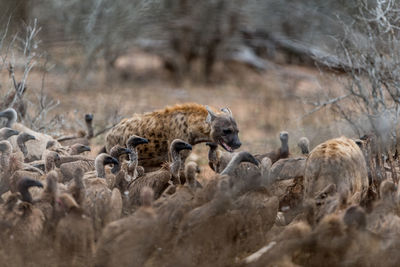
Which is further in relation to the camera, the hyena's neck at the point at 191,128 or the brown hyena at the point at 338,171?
the hyena's neck at the point at 191,128

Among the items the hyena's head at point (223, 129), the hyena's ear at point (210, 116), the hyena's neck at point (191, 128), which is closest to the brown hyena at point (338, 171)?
the hyena's head at point (223, 129)

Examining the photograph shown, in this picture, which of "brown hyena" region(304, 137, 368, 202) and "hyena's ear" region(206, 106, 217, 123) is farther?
"hyena's ear" region(206, 106, 217, 123)

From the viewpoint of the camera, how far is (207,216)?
4730mm

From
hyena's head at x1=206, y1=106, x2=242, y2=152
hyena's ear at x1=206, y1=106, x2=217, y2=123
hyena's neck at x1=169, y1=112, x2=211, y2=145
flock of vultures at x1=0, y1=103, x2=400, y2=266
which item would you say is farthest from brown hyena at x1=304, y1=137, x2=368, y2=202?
hyena's neck at x1=169, y1=112, x2=211, y2=145

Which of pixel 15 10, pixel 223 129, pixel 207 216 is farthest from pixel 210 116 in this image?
pixel 15 10

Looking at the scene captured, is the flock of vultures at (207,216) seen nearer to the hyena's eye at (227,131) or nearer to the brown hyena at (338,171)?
the brown hyena at (338,171)

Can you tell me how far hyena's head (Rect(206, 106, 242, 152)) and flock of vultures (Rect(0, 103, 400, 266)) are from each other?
544 mm

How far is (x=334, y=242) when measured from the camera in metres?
4.43

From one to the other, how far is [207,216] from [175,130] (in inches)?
93.4

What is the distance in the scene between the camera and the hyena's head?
22.1ft

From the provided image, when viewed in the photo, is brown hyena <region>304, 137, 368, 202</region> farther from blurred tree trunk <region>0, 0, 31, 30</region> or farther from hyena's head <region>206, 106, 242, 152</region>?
blurred tree trunk <region>0, 0, 31, 30</region>

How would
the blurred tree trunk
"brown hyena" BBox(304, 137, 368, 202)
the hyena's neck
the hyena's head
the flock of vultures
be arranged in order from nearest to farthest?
1. the flock of vultures
2. "brown hyena" BBox(304, 137, 368, 202)
3. the hyena's head
4. the hyena's neck
5. the blurred tree trunk

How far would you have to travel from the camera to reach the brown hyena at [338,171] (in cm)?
538

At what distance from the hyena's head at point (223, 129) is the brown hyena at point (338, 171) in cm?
126
